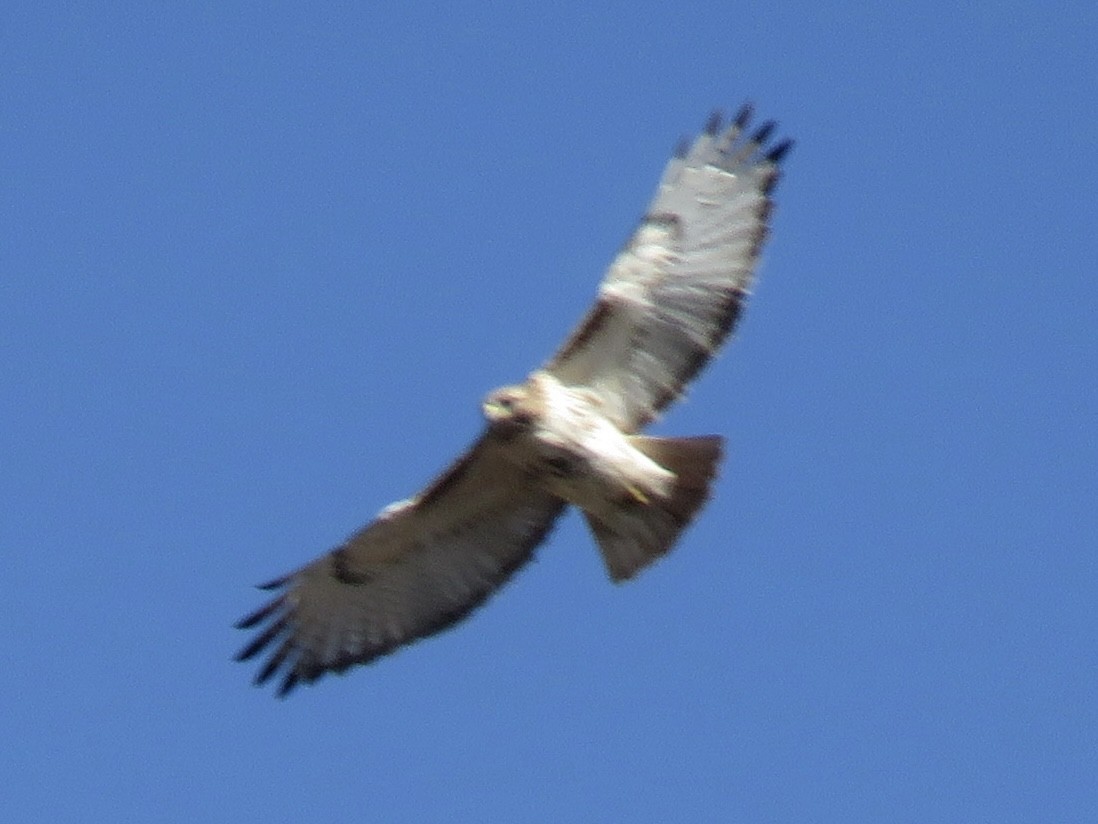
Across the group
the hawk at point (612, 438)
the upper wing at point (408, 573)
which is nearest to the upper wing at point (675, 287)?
the hawk at point (612, 438)

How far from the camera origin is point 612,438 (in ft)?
38.2

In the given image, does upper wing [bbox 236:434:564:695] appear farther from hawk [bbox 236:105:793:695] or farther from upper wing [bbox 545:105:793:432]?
upper wing [bbox 545:105:793:432]

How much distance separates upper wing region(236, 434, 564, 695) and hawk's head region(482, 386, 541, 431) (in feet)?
1.47

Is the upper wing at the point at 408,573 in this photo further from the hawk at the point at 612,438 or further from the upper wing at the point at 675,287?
the upper wing at the point at 675,287

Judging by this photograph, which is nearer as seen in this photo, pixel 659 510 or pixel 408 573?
pixel 659 510

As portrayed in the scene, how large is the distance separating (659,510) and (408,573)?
1.42m

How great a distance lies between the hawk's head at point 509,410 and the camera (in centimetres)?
1147

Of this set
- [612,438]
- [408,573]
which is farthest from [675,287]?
[408,573]

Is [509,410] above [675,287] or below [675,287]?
below

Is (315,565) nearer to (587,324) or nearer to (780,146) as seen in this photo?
(587,324)

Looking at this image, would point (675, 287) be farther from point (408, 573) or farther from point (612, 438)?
point (408, 573)

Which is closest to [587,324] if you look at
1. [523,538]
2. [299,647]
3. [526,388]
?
[526,388]

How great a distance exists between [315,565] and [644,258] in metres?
2.26

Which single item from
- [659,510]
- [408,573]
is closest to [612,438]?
[659,510]
